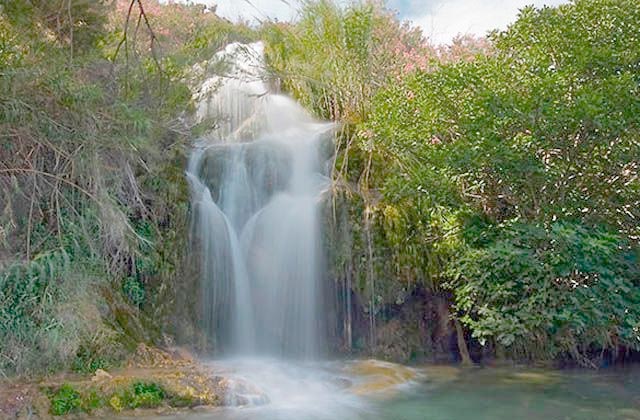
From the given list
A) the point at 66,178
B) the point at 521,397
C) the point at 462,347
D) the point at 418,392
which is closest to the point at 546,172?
the point at 521,397

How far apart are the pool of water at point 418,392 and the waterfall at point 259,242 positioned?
2.02ft

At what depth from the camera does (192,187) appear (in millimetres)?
8328

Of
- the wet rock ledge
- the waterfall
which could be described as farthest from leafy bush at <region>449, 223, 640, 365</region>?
the wet rock ledge

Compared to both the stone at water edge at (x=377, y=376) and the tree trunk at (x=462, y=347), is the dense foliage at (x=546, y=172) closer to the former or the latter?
the tree trunk at (x=462, y=347)

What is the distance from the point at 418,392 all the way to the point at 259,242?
127 inches

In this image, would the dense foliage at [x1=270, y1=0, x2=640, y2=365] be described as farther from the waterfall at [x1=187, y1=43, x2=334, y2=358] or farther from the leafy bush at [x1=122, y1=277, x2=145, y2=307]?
the leafy bush at [x1=122, y1=277, x2=145, y2=307]

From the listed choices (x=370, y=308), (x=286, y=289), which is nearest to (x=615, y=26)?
(x=370, y=308)

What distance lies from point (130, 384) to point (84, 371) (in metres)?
0.68

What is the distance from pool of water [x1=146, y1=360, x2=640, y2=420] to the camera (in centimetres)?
539

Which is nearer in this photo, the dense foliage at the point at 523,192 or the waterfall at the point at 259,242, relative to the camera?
the dense foliage at the point at 523,192

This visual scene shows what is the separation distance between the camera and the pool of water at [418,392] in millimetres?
5387

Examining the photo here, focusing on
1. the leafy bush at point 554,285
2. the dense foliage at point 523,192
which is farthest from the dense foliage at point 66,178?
the leafy bush at point 554,285

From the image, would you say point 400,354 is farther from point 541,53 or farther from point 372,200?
point 541,53

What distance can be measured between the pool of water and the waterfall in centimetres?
62
